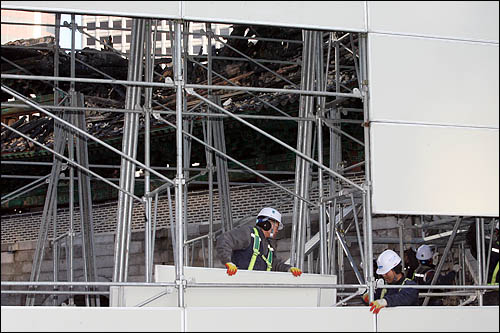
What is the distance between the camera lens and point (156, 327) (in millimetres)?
8789

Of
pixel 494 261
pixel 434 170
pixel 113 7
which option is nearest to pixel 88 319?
pixel 113 7

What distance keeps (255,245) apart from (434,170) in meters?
2.24

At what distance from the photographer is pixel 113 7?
9.23 m

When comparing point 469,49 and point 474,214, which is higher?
point 469,49

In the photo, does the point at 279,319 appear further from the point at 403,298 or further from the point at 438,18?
the point at 438,18

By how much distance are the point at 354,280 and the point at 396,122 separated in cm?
890

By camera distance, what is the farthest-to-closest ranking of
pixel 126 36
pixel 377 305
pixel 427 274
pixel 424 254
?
pixel 126 36 < pixel 424 254 < pixel 427 274 < pixel 377 305

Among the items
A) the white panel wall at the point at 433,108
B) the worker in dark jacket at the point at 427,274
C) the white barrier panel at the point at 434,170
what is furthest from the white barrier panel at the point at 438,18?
the worker in dark jacket at the point at 427,274

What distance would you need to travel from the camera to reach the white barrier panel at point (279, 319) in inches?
351

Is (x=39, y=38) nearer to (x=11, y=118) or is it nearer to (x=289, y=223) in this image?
(x=11, y=118)

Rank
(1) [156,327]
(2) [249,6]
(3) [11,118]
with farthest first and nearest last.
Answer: (3) [11,118], (2) [249,6], (1) [156,327]

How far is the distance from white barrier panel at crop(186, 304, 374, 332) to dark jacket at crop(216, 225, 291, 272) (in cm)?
117

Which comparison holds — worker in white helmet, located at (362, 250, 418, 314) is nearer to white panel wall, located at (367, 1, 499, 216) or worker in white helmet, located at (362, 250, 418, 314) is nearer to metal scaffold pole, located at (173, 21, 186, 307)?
white panel wall, located at (367, 1, 499, 216)

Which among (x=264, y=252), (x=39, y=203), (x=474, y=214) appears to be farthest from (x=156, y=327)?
(x=39, y=203)
